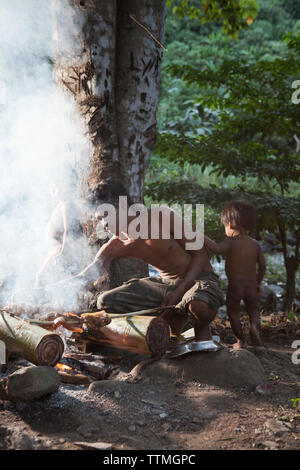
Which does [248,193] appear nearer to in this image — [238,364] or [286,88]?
[286,88]

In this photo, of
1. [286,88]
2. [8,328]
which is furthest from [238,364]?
[286,88]

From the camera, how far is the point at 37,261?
6184mm

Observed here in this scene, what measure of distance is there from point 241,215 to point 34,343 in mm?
2230

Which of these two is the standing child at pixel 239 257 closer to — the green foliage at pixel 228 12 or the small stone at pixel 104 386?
the small stone at pixel 104 386

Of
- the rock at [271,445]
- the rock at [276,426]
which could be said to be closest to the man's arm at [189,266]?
the rock at [276,426]

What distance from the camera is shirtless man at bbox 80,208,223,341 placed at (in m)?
3.92

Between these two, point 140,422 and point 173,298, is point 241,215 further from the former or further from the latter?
point 140,422

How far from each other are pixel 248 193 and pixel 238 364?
118 inches

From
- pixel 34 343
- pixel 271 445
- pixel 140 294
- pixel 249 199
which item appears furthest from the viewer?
pixel 249 199

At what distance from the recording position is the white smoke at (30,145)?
4926mm

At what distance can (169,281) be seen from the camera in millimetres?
4246

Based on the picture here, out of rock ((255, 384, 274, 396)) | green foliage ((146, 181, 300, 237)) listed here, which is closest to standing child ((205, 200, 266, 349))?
rock ((255, 384, 274, 396))
